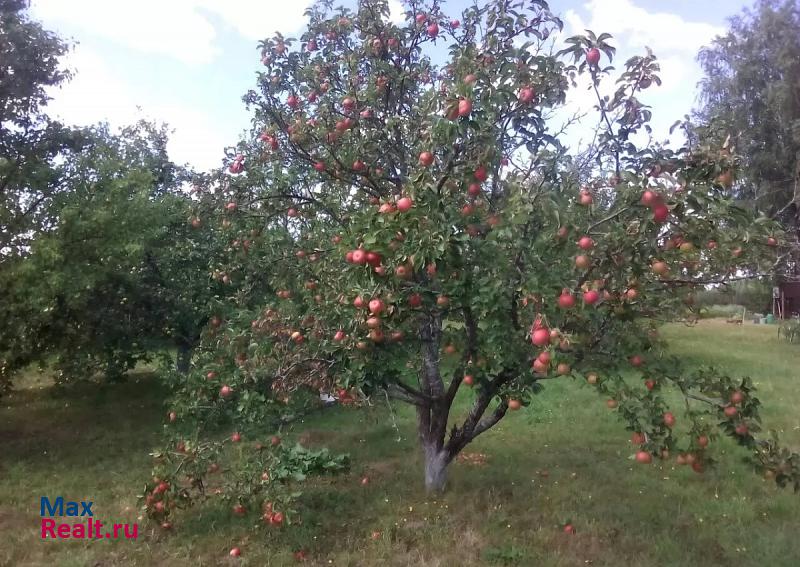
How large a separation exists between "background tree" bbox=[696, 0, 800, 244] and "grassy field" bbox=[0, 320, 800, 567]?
31.0 feet

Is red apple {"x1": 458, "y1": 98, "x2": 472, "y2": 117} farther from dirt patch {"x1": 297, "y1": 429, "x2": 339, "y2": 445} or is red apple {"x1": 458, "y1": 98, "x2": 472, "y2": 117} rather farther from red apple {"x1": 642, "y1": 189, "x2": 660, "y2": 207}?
dirt patch {"x1": 297, "y1": 429, "x2": 339, "y2": 445}

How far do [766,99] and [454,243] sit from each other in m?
16.2

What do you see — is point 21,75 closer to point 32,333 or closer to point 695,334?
point 32,333

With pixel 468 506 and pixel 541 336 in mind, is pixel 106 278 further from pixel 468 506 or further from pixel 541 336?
pixel 541 336

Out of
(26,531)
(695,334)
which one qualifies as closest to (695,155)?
(26,531)

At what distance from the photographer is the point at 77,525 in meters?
5.32

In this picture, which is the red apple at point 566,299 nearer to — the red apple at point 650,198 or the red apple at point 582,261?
the red apple at point 582,261

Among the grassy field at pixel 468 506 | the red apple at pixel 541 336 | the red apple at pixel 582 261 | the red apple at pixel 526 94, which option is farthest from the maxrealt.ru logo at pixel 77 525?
the red apple at pixel 526 94

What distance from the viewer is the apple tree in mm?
3152

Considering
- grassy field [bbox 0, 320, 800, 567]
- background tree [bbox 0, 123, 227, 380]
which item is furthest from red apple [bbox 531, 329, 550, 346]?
background tree [bbox 0, 123, 227, 380]

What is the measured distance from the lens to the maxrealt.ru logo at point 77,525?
506cm

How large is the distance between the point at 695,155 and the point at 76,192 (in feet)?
24.4

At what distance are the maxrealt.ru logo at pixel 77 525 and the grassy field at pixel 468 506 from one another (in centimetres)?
10

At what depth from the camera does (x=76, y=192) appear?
25.2ft
